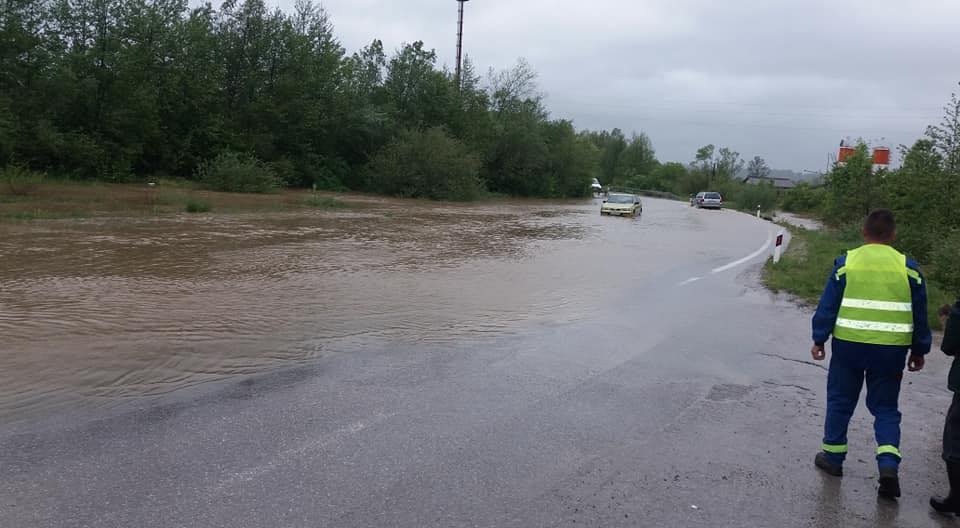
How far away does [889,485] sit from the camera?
418 centimetres

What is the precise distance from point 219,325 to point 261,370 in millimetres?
2023

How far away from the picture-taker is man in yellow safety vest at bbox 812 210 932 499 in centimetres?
445

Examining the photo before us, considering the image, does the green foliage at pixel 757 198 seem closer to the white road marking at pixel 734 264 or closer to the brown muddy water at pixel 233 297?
the white road marking at pixel 734 264

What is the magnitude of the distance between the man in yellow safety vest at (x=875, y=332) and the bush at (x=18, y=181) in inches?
1095

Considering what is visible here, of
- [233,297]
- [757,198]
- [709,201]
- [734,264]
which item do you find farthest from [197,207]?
[757,198]

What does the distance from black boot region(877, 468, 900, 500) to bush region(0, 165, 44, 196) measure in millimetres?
28249

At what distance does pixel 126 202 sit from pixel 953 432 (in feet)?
88.4

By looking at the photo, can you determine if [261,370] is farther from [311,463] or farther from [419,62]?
[419,62]

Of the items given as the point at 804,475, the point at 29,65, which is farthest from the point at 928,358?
the point at 29,65

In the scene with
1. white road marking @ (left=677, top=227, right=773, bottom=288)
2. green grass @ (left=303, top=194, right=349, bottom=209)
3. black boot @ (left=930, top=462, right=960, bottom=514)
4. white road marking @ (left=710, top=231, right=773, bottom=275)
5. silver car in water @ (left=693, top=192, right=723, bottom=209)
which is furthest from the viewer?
silver car in water @ (left=693, top=192, right=723, bottom=209)

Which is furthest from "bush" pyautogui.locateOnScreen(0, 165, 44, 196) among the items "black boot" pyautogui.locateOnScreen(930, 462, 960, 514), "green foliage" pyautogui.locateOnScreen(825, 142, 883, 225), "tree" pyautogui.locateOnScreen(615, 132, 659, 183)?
"tree" pyautogui.locateOnScreen(615, 132, 659, 183)

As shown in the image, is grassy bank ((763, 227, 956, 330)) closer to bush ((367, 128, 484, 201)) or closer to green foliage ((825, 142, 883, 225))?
green foliage ((825, 142, 883, 225))

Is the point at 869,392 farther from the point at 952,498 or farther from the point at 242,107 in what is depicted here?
the point at 242,107

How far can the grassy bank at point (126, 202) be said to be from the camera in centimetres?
2112
